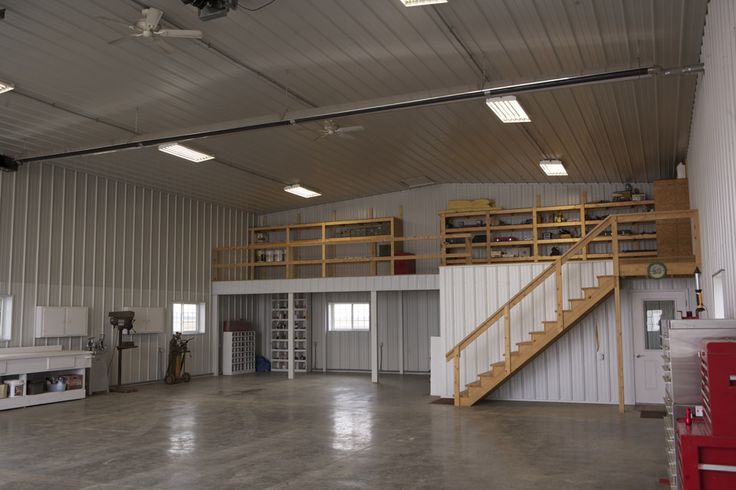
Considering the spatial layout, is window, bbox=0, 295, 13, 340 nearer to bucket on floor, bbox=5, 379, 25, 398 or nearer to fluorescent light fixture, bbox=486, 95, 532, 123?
bucket on floor, bbox=5, 379, 25, 398

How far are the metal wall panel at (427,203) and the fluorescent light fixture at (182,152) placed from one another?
7018 millimetres

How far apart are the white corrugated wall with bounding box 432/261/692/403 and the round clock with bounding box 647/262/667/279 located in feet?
3.78

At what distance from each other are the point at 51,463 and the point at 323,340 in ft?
39.9

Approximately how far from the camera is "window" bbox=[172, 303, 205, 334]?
57.2 ft

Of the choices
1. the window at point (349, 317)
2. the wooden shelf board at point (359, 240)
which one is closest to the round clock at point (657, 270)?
the wooden shelf board at point (359, 240)

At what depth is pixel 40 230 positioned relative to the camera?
13.7 meters

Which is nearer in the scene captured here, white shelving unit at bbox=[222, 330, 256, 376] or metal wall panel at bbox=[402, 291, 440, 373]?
metal wall panel at bbox=[402, 291, 440, 373]

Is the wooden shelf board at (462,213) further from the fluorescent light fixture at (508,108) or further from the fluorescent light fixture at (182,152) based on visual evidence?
the fluorescent light fixture at (508,108)

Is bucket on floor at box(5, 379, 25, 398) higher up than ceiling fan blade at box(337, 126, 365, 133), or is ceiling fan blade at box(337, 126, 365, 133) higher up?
ceiling fan blade at box(337, 126, 365, 133)

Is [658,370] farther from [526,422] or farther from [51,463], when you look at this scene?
[51,463]

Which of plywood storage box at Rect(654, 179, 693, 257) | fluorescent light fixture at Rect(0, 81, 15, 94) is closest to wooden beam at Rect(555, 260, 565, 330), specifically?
plywood storage box at Rect(654, 179, 693, 257)

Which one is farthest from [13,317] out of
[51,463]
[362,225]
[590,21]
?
[590,21]

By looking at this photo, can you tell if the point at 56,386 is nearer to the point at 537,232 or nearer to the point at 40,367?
the point at 40,367

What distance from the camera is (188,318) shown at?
1794 centimetres
